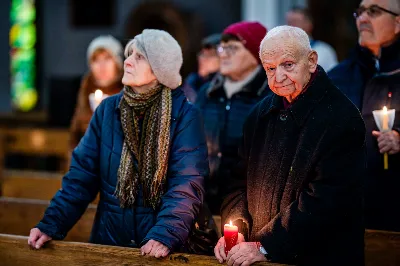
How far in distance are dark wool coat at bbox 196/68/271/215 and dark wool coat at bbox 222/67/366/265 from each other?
1.23 meters

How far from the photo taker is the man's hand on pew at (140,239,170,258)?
305 cm

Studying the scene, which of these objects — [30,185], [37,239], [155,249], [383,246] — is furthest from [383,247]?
[30,185]

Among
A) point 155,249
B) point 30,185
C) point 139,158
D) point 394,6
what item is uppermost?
point 394,6

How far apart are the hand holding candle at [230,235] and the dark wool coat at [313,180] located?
0.30 feet

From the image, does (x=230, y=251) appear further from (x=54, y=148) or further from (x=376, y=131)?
(x=54, y=148)

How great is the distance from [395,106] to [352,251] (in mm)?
1258

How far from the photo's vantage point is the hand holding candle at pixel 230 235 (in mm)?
2869

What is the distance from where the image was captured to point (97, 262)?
3.24 metres

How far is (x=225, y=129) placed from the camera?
4238 millimetres

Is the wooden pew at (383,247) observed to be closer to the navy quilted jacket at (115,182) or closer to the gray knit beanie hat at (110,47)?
the navy quilted jacket at (115,182)

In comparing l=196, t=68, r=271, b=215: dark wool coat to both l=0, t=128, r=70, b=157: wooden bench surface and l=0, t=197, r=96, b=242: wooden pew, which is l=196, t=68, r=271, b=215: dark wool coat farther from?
l=0, t=128, r=70, b=157: wooden bench surface

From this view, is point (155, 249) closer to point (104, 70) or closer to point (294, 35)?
point (294, 35)

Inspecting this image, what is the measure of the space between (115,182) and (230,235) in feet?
2.39

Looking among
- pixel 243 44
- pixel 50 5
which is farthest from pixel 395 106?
pixel 50 5
